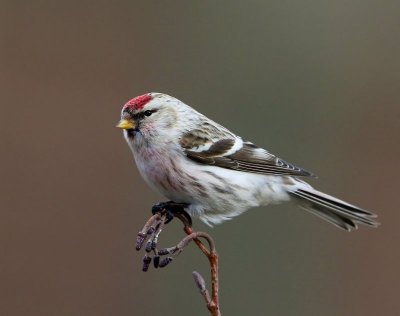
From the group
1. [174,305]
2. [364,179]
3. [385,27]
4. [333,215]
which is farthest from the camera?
[385,27]

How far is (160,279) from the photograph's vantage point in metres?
4.43

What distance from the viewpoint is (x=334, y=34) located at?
5.63 m

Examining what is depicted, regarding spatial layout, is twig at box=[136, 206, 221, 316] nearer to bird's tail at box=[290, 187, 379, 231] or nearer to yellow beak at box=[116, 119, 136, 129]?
yellow beak at box=[116, 119, 136, 129]

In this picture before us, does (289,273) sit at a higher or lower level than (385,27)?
lower

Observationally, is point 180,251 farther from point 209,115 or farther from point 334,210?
point 209,115

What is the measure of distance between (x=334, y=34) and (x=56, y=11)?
1970mm

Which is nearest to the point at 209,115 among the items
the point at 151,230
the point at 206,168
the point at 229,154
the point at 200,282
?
the point at 229,154

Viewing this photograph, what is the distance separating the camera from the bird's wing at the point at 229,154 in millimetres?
2822

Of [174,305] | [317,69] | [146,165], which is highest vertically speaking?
[146,165]

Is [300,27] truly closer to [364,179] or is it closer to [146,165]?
[364,179]

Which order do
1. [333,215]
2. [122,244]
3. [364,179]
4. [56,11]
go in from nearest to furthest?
[333,215] → [122,244] → [364,179] → [56,11]

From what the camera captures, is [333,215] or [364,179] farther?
[364,179]

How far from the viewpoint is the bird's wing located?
282 cm

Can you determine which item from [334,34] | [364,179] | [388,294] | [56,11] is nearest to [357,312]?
[388,294]
